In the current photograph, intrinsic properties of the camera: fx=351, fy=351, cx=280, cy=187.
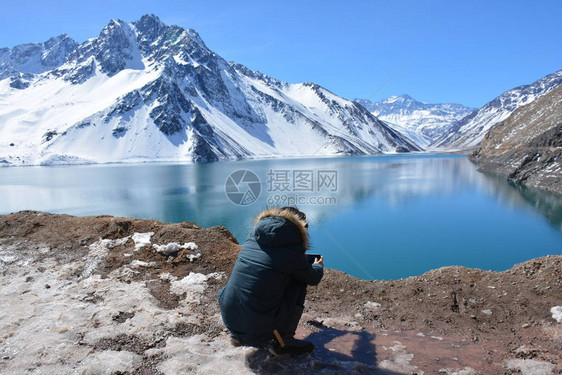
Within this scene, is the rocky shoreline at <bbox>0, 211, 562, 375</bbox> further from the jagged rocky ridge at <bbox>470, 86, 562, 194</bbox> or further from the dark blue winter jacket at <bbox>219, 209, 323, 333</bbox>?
the jagged rocky ridge at <bbox>470, 86, 562, 194</bbox>

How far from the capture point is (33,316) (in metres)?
6.05

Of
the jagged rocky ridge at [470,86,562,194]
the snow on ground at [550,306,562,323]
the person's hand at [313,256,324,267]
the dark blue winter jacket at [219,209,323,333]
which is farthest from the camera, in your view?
the jagged rocky ridge at [470,86,562,194]

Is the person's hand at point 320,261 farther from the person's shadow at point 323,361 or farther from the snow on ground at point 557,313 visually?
the snow on ground at point 557,313

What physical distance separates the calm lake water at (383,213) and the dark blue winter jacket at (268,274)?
48.7ft

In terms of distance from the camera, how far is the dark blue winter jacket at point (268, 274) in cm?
429

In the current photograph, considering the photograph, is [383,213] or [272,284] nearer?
[272,284]

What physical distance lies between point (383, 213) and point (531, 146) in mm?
44753

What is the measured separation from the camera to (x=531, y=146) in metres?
61.5

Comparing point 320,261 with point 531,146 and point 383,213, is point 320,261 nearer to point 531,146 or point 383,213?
point 383,213

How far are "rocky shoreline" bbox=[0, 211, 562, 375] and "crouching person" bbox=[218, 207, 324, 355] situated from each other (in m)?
0.44

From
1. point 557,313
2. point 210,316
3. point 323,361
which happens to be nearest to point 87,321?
point 210,316

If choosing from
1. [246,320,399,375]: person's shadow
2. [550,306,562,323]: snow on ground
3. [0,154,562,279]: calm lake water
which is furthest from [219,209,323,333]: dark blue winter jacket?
[0,154,562,279]: calm lake water

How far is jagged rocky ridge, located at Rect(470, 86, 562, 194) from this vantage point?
5238 centimetres

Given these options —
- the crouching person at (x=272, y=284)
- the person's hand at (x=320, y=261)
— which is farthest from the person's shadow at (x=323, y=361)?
the person's hand at (x=320, y=261)
